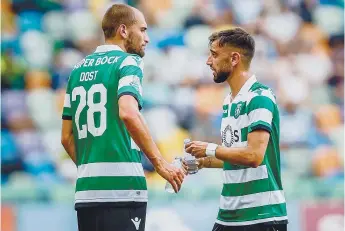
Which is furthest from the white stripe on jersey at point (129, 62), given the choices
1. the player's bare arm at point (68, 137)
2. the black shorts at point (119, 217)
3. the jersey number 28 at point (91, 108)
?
the black shorts at point (119, 217)

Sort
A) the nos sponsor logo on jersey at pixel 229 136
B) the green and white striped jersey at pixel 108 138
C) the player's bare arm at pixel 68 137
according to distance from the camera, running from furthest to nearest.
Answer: the player's bare arm at pixel 68 137 → the nos sponsor logo on jersey at pixel 229 136 → the green and white striped jersey at pixel 108 138

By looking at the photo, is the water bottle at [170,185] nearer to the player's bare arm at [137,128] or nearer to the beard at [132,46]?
the player's bare arm at [137,128]

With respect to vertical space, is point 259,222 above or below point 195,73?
below

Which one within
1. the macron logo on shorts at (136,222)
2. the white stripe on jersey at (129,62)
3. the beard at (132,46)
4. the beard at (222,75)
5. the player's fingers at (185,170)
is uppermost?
the beard at (132,46)

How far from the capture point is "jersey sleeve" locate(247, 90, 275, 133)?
4.46 meters

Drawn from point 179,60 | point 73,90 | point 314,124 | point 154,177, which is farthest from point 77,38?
point 73,90

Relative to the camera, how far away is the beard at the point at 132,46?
4.70m

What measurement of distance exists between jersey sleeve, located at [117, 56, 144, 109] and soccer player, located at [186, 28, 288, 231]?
18.1 inches

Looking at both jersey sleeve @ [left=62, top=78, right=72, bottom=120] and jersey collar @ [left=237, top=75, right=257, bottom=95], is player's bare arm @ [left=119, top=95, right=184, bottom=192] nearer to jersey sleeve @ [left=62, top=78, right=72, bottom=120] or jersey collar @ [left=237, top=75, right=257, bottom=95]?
jersey sleeve @ [left=62, top=78, right=72, bottom=120]

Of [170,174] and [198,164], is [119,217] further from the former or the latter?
[198,164]

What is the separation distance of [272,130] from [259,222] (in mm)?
493

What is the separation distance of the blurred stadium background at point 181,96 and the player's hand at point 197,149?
11.8 ft

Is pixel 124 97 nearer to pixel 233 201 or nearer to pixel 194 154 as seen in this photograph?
pixel 194 154

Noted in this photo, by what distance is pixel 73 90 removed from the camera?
4652 mm
